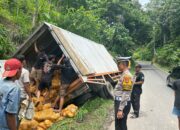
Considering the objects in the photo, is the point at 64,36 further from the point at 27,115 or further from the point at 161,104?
the point at 161,104

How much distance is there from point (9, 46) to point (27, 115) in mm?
6062

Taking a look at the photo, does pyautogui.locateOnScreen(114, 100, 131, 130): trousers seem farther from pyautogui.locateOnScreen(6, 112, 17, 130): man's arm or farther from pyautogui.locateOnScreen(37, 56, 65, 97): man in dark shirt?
pyautogui.locateOnScreen(37, 56, 65, 97): man in dark shirt

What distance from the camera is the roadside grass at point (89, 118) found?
8117 millimetres

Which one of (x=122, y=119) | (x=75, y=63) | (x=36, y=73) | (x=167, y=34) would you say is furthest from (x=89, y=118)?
(x=167, y=34)


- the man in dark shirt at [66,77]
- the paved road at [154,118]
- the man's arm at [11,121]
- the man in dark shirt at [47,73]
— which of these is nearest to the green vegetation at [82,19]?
the man in dark shirt at [47,73]

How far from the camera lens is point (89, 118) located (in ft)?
30.0

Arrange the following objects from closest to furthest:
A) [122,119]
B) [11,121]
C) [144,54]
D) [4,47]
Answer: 1. [11,121]
2. [122,119]
3. [4,47]
4. [144,54]

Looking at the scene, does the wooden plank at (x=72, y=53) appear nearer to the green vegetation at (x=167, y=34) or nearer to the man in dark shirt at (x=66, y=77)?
the man in dark shirt at (x=66, y=77)

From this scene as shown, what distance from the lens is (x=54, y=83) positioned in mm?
10898

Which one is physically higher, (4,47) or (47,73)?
(4,47)

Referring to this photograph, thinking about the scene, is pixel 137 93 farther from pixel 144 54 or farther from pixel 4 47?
pixel 144 54

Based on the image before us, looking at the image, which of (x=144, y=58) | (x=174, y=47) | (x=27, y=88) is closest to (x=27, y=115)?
(x=27, y=88)

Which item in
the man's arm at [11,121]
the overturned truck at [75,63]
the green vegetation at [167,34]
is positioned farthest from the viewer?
the green vegetation at [167,34]

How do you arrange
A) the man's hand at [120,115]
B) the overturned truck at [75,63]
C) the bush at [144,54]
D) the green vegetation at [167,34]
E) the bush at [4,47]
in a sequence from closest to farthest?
the man's hand at [120,115]
the overturned truck at [75,63]
the bush at [4,47]
the green vegetation at [167,34]
the bush at [144,54]
